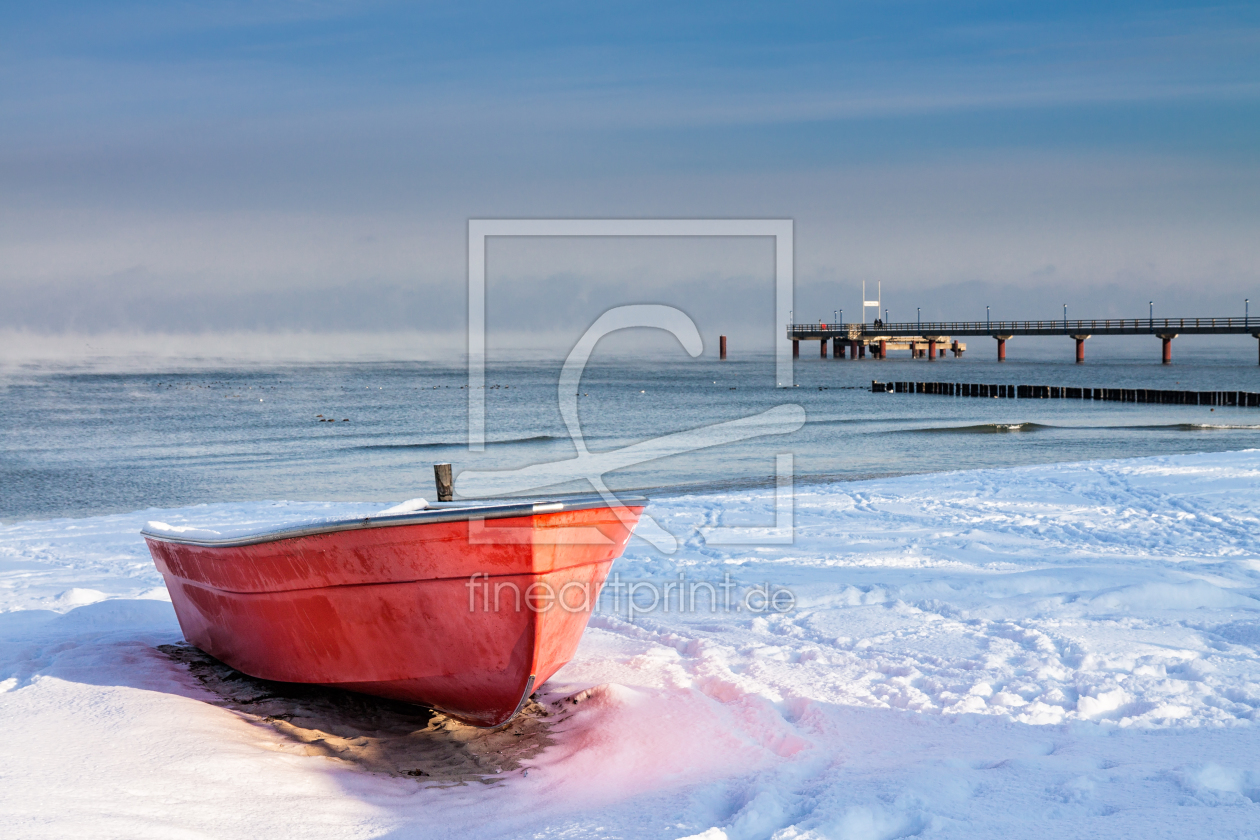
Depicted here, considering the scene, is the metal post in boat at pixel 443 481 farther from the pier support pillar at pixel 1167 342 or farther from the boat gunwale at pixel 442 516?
the pier support pillar at pixel 1167 342

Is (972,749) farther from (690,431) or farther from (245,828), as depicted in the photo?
(690,431)

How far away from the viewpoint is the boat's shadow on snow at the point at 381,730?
5605mm

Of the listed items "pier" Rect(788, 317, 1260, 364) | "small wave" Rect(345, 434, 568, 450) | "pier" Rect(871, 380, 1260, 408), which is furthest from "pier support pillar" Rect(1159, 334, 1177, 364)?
"small wave" Rect(345, 434, 568, 450)

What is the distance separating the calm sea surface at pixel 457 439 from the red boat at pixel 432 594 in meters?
12.4

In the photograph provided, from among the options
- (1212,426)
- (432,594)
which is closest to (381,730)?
(432,594)

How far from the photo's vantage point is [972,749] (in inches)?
195

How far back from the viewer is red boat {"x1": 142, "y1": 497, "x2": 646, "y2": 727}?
5.42 m

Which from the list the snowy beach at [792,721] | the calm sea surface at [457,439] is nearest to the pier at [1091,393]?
the calm sea surface at [457,439]

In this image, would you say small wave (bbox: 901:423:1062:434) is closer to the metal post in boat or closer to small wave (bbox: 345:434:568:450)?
small wave (bbox: 345:434:568:450)

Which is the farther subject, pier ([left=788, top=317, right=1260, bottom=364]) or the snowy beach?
pier ([left=788, top=317, right=1260, bottom=364])

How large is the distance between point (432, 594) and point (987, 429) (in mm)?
31271

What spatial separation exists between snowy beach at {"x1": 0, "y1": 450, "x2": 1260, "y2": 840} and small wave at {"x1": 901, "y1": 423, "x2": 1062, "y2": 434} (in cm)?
2378

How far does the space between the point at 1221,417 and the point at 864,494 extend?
29683 mm

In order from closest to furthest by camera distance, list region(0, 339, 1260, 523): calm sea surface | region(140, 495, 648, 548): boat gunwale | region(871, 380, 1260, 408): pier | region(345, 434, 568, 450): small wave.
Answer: region(140, 495, 648, 548): boat gunwale < region(0, 339, 1260, 523): calm sea surface < region(345, 434, 568, 450): small wave < region(871, 380, 1260, 408): pier
